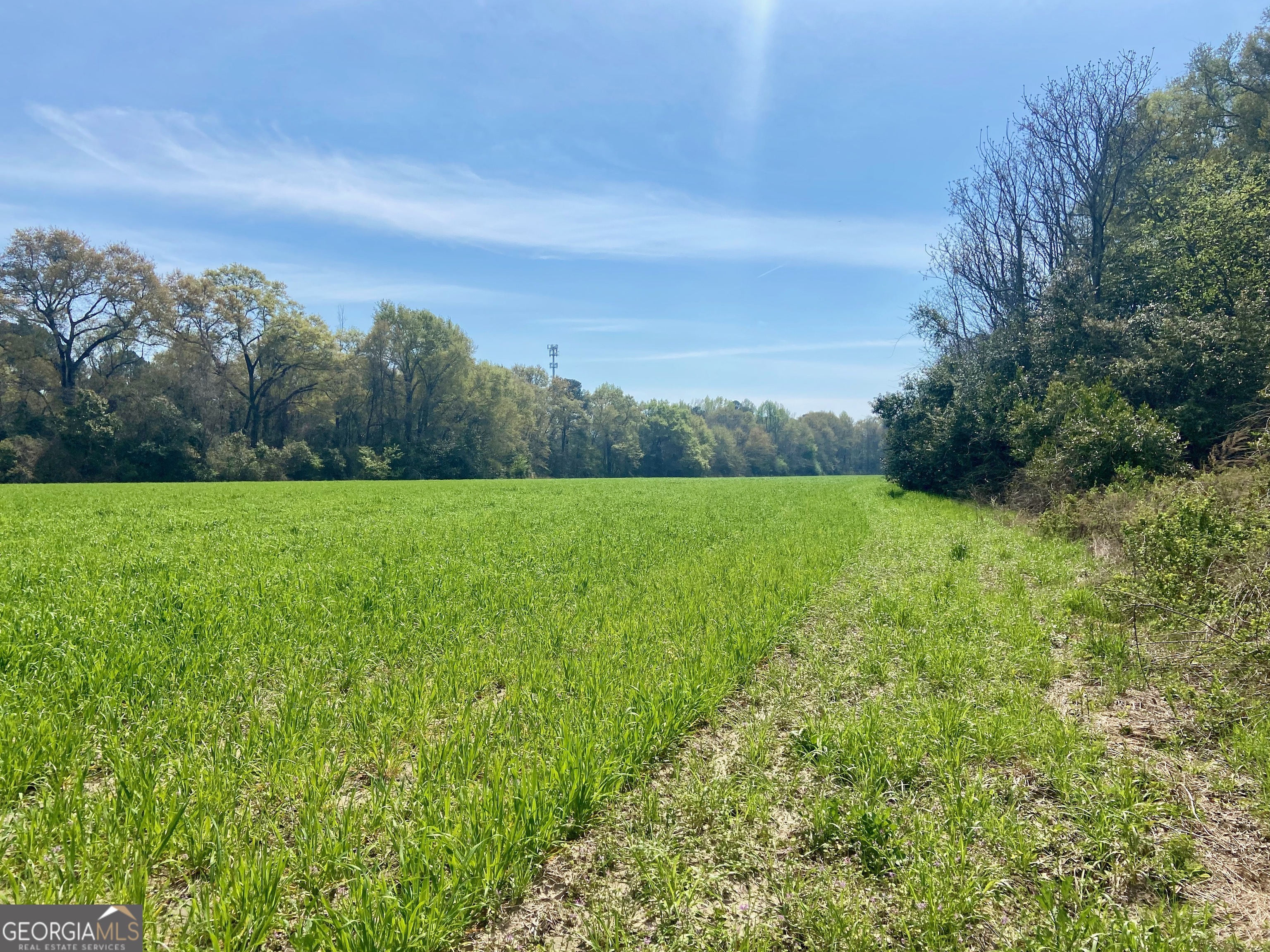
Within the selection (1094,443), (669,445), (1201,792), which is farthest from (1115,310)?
(669,445)

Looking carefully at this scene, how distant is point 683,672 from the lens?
5.09 metres

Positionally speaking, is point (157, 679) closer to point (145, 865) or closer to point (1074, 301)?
point (145, 865)

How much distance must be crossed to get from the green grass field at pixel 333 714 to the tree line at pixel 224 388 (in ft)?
153

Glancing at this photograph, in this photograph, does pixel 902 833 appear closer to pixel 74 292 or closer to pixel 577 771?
pixel 577 771

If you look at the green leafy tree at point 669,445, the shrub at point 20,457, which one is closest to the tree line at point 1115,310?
the shrub at point 20,457

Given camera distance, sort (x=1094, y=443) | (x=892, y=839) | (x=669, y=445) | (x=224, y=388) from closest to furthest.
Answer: (x=892, y=839), (x=1094, y=443), (x=224, y=388), (x=669, y=445)

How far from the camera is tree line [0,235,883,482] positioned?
146 feet

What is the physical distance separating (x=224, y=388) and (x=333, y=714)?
63610 millimetres

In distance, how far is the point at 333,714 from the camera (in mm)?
4168

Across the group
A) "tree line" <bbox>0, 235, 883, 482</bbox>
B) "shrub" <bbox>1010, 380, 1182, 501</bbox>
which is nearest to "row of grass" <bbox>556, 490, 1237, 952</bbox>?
"shrub" <bbox>1010, 380, 1182, 501</bbox>

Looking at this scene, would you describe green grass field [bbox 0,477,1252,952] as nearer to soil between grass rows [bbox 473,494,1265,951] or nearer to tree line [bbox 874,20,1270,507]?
soil between grass rows [bbox 473,494,1265,951]

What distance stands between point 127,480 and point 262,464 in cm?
944

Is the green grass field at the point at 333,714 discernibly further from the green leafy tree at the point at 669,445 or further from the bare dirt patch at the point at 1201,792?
the green leafy tree at the point at 669,445

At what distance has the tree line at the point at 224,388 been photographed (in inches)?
1753
